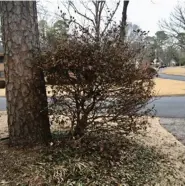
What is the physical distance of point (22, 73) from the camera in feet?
11.2

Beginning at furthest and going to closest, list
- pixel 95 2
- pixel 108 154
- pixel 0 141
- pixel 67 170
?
1. pixel 95 2
2. pixel 0 141
3. pixel 108 154
4. pixel 67 170

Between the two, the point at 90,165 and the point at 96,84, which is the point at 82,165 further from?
the point at 96,84

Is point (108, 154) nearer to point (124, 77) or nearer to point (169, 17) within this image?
point (124, 77)

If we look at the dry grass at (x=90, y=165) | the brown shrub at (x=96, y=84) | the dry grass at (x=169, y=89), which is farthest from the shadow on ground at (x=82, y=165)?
the dry grass at (x=169, y=89)

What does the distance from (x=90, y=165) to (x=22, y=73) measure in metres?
1.43

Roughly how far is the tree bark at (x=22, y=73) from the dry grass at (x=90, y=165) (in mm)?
320

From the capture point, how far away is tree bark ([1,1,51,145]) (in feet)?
11.2

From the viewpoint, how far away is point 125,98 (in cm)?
358

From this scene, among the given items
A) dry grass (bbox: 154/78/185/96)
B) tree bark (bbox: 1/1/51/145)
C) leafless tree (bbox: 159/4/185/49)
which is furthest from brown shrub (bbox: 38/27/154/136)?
leafless tree (bbox: 159/4/185/49)

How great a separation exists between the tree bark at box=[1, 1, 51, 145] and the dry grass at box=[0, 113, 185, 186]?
320 mm

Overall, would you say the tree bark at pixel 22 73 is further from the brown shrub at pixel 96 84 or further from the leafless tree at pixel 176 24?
the leafless tree at pixel 176 24

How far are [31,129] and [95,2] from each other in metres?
18.2

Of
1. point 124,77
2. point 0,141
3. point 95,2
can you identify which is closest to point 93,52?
→ point 124,77

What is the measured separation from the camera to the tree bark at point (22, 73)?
3.41m
